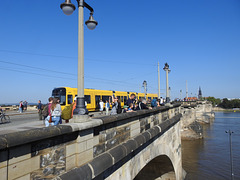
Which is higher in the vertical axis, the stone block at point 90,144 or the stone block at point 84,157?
the stone block at point 90,144

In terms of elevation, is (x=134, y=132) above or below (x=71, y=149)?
below

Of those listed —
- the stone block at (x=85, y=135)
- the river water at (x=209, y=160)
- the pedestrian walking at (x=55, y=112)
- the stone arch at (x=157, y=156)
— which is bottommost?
the river water at (x=209, y=160)

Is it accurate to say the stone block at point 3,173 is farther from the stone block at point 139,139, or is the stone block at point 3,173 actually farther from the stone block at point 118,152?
the stone block at point 139,139

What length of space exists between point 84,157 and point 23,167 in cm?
118

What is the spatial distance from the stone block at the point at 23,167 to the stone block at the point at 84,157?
0.80 m

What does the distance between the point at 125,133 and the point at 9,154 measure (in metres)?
3.14

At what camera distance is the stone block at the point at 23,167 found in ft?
6.73

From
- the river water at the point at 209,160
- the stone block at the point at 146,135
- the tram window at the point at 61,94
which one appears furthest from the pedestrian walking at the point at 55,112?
the river water at the point at 209,160

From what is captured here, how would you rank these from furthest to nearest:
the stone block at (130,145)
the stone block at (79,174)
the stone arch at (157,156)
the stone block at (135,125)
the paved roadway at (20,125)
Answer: the paved roadway at (20,125) < the stone arch at (157,156) < the stone block at (135,125) < the stone block at (130,145) < the stone block at (79,174)

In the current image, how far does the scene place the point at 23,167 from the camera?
2.18 m

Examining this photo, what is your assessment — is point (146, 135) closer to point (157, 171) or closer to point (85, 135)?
point (85, 135)

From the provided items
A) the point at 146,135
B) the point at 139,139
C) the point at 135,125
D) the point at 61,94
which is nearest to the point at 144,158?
the point at 146,135

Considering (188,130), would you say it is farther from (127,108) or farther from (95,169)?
(95,169)

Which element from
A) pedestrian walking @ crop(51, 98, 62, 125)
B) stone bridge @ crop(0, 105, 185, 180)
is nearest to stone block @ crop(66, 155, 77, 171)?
stone bridge @ crop(0, 105, 185, 180)
